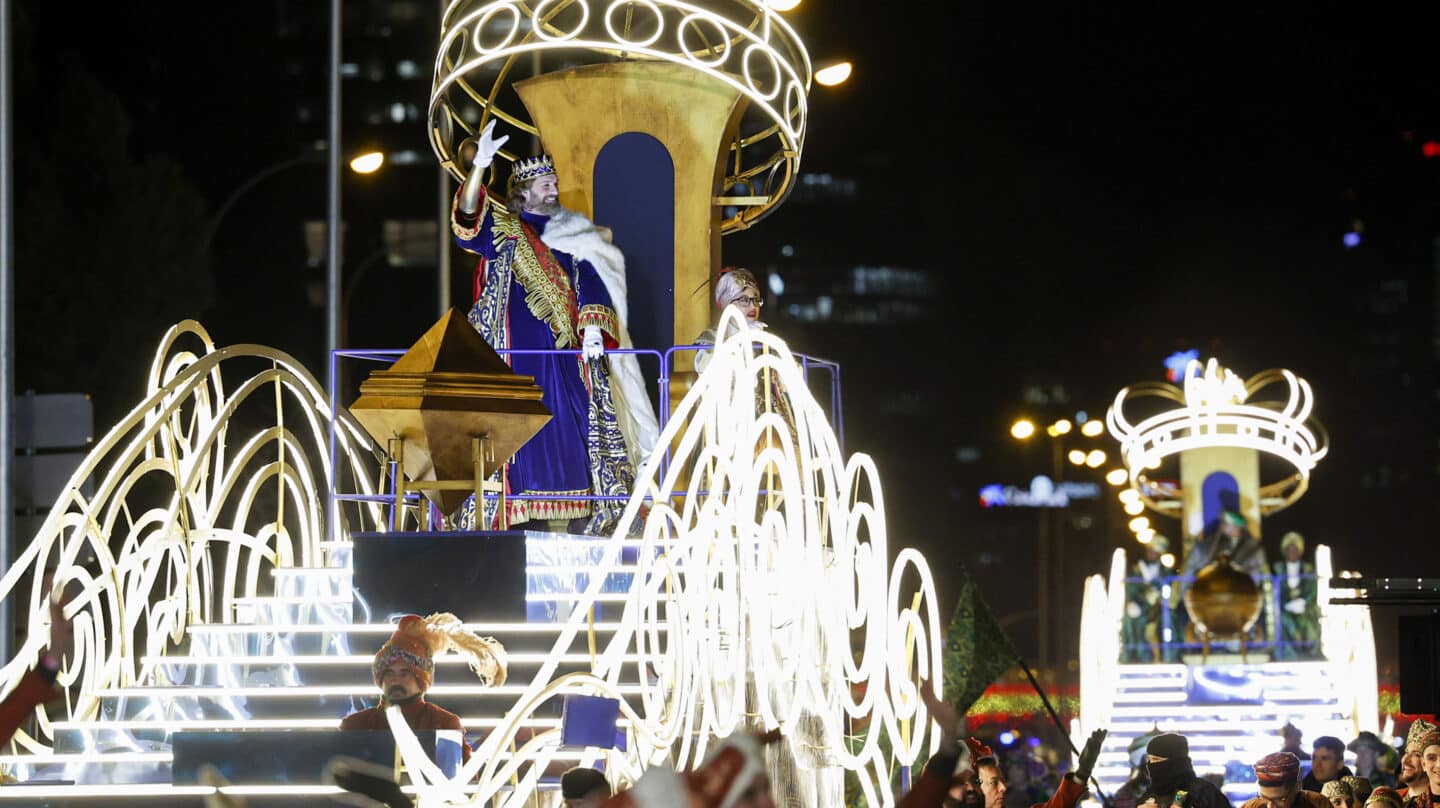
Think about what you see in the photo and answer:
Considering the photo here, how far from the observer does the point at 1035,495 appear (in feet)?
157

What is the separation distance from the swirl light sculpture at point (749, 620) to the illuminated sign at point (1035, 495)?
31.1 m

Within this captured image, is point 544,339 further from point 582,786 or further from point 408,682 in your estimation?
point 582,786

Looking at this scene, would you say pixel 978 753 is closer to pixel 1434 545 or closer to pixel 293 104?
pixel 1434 545

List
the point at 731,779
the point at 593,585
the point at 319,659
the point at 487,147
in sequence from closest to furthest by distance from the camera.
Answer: the point at 731,779
the point at 593,585
the point at 319,659
the point at 487,147

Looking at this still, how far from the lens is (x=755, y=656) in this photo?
9367 mm

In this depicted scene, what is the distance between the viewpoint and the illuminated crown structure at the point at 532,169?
11969mm

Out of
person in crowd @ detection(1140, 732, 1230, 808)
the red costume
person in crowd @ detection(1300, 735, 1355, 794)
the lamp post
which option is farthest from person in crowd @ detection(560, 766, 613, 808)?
the lamp post

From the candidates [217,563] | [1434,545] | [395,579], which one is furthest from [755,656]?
[1434,545]

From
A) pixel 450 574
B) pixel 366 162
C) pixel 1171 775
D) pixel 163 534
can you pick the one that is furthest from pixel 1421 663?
pixel 366 162

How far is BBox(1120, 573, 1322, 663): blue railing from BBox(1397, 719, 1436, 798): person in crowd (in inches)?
642

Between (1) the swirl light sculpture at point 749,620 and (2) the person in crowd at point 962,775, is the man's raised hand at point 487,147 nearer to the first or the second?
(1) the swirl light sculpture at point 749,620

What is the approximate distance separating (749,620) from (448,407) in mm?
1780

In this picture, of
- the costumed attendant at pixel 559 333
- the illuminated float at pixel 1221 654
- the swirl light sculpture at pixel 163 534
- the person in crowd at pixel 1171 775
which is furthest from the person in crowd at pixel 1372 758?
the swirl light sculpture at pixel 163 534

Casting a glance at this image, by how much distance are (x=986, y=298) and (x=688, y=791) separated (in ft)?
159
